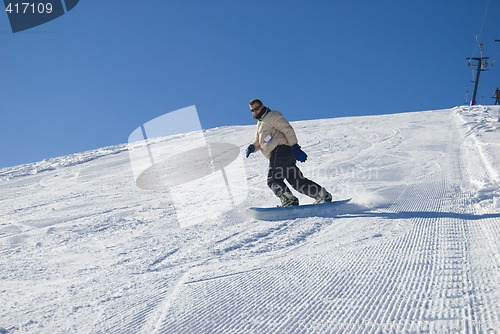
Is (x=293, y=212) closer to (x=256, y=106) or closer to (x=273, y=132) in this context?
(x=273, y=132)

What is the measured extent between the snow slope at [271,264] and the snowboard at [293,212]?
0.19 meters

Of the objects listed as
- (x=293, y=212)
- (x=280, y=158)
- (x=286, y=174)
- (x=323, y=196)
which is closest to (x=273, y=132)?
(x=280, y=158)

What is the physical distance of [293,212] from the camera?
5309mm

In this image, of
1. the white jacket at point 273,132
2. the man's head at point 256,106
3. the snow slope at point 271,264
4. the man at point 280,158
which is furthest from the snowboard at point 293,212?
the man's head at point 256,106

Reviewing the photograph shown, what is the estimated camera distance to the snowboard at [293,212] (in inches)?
206

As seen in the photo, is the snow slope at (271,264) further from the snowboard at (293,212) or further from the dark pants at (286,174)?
the dark pants at (286,174)

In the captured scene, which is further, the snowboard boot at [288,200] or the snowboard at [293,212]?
the snowboard boot at [288,200]

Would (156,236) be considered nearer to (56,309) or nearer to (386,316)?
(56,309)

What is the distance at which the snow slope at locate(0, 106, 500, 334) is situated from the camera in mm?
2410

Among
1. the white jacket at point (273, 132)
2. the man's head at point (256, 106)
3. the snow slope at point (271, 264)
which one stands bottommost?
the snow slope at point (271, 264)

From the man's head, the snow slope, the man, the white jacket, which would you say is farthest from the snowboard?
the man's head

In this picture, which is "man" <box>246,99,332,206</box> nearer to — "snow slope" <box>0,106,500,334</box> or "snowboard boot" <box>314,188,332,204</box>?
"snowboard boot" <box>314,188,332,204</box>

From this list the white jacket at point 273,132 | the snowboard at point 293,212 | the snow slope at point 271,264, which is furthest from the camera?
the white jacket at point 273,132

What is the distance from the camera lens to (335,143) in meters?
14.2
